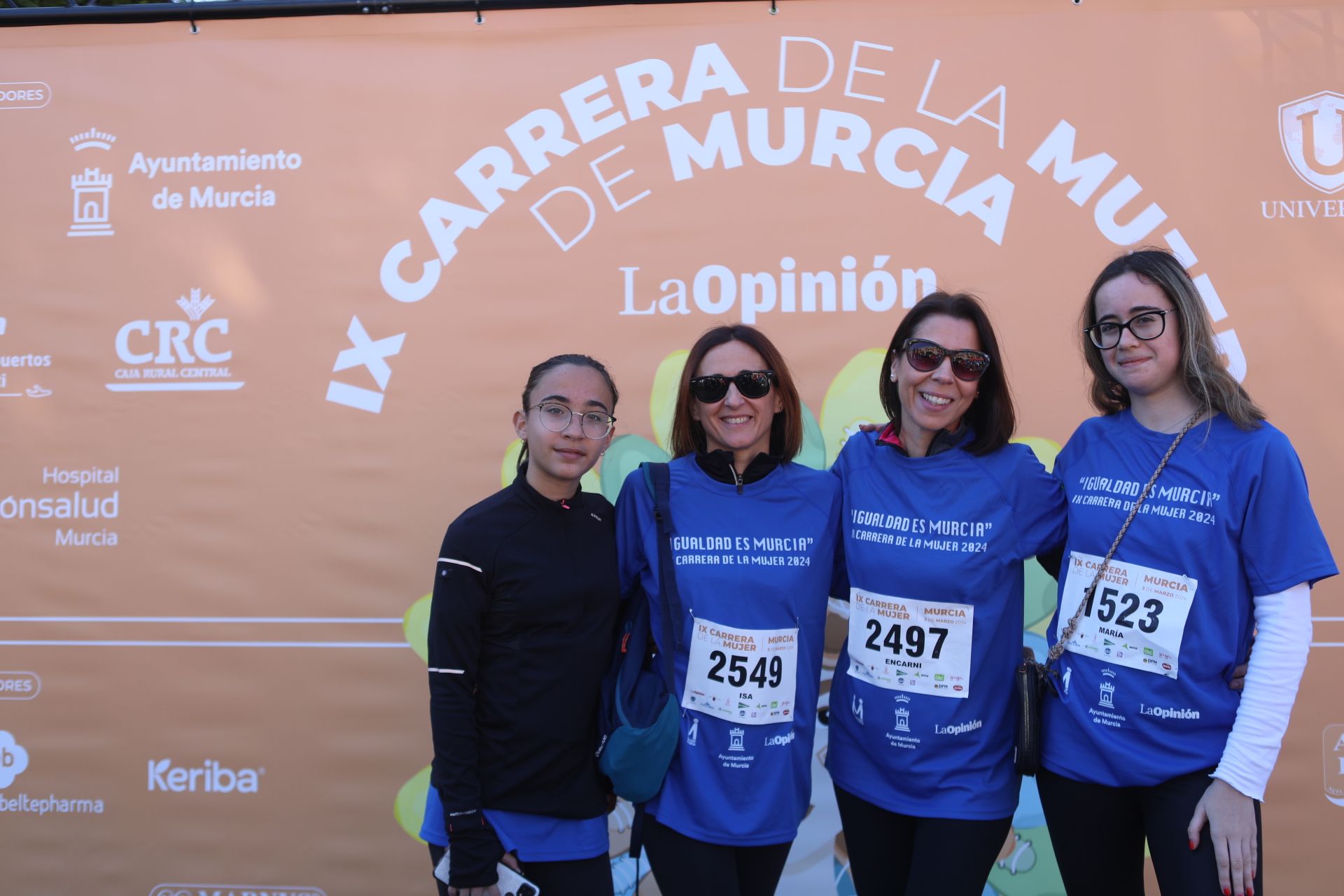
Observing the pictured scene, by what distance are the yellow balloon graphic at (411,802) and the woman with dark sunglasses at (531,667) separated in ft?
4.04

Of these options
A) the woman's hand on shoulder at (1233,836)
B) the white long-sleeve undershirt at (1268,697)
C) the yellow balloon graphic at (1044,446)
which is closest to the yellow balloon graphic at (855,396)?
the yellow balloon graphic at (1044,446)

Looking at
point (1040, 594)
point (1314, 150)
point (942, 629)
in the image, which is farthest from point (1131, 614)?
point (1314, 150)

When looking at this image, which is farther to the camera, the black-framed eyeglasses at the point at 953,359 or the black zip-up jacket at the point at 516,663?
the black-framed eyeglasses at the point at 953,359

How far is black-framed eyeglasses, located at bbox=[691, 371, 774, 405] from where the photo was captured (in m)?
2.02

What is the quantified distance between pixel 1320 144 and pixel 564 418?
2749 millimetres

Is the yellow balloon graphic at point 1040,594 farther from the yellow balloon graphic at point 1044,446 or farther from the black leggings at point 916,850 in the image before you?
the black leggings at point 916,850

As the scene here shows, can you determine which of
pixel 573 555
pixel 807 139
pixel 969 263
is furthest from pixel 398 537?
pixel 969 263

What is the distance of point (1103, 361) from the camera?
197 centimetres

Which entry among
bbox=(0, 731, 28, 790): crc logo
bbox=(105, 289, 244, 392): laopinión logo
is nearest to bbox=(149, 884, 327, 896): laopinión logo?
bbox=(0, 731, 28, 790): crc logo

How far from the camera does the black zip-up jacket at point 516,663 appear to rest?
1.83 m

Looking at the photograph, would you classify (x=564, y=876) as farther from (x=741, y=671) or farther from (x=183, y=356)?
(x=183, y=356)

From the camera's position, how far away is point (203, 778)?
3127 mm

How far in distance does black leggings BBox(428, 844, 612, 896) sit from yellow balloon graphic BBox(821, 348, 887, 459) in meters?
1.63

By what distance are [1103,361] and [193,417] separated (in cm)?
294
